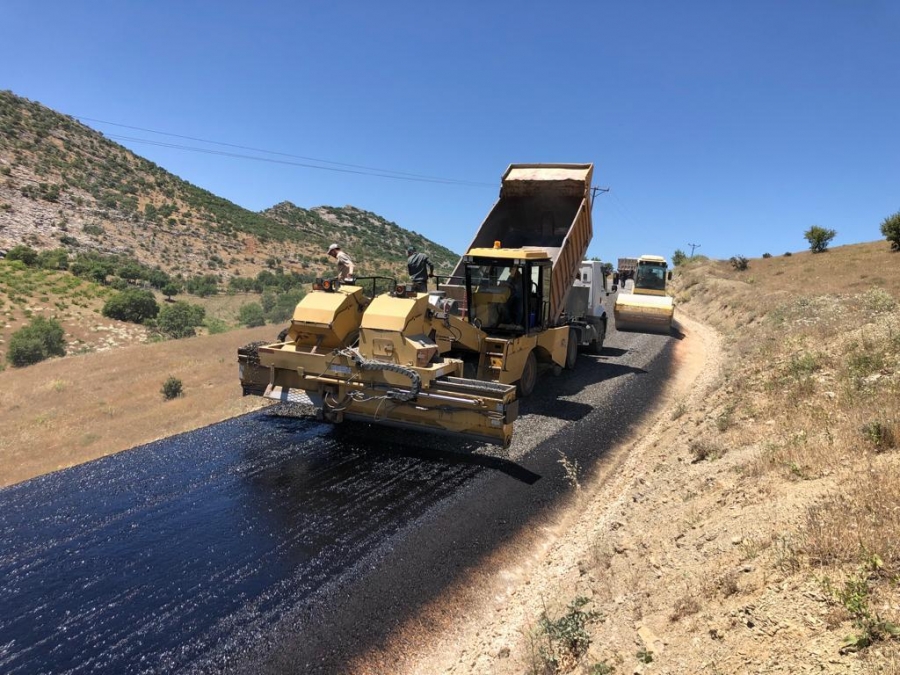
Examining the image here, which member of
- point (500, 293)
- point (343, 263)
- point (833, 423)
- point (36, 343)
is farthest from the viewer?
point (36, 343)

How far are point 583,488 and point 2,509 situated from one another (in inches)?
289

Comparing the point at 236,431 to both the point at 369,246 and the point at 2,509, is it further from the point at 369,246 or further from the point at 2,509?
the point at 369,246

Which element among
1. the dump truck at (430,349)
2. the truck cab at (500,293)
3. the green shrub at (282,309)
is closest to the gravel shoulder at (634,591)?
the dump truck at (430,349)

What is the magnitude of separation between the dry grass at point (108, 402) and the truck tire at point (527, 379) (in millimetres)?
5500

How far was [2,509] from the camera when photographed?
21.2 ft

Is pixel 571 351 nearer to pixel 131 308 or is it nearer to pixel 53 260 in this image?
pixel 131 308

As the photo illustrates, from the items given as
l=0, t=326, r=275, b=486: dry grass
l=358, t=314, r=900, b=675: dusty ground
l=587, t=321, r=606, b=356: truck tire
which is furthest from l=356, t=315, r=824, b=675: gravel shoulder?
l=587, t=321, r=606, b=356: truck tire

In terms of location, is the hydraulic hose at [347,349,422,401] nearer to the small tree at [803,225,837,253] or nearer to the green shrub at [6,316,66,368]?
the green shrub at [6,316,66,368]

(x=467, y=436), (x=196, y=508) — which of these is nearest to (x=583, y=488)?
(x=467, y=436)

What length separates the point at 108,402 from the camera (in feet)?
44.4

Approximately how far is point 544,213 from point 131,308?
75.4 feet

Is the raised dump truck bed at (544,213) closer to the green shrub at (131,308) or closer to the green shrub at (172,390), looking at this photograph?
the green shrub at (172,390)

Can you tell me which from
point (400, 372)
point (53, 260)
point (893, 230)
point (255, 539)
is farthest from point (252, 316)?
point (893, 230)

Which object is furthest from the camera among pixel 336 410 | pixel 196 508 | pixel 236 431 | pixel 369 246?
A: pixel 369 246
